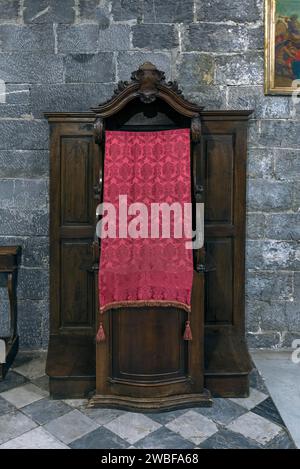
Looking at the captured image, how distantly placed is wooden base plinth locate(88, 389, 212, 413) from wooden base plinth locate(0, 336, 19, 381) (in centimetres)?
Answer: 73

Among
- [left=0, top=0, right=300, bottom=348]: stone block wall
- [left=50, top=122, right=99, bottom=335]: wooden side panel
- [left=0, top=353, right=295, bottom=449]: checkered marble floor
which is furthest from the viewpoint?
[left=0, top=0, right=300, bottom=348]: stone block wall

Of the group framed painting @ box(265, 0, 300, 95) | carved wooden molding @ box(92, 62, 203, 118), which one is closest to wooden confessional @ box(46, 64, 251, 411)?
carved wooden molding @ box(92, 62, 203, 118)

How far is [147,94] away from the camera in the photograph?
8.63 ft

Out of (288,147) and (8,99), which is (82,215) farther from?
(288,147)

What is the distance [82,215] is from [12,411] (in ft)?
4.45

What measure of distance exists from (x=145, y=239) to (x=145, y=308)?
0.41 m

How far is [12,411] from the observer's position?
2654 mm

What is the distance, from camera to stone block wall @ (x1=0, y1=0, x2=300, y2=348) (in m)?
3.36

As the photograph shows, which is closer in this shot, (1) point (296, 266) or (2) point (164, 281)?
(2) point (164, 281)

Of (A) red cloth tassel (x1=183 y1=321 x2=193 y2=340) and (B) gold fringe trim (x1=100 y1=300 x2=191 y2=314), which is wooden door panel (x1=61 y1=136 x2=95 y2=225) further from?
(A) red cloth tassel (x1=183 y1=321 x2=193 y2=340)

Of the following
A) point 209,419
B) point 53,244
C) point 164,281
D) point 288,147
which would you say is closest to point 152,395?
point 209,419

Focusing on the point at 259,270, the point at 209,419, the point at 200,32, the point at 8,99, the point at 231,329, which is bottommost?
the point at 209,419

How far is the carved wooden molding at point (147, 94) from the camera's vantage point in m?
2.62

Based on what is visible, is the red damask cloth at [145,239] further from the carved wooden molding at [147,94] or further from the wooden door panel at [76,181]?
the wooden door panel at [76,181]
